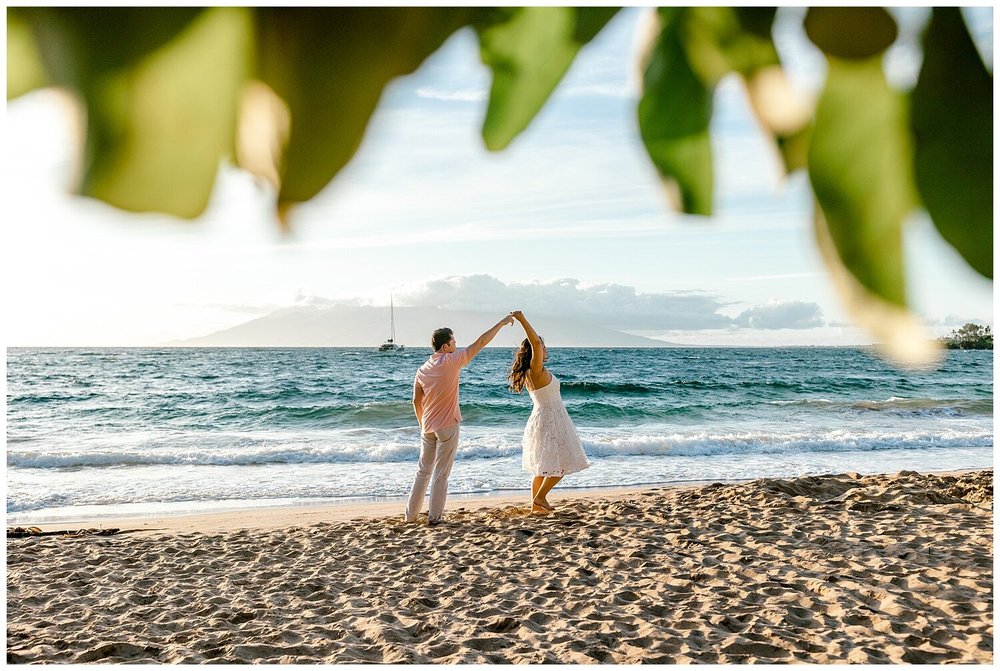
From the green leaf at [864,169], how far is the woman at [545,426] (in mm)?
5022

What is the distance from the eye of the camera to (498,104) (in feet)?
0.88

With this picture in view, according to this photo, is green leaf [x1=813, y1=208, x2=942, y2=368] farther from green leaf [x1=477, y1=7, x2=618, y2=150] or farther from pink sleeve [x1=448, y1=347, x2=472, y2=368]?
pink sleeve [x1=448, y1=347, x2=472, y2=368]

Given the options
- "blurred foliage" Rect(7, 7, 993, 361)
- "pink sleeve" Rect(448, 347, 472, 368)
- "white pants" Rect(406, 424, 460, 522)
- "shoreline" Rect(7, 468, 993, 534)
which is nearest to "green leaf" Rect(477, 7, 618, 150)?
"blurred foliage" Rect(7, 7, 993, 361)

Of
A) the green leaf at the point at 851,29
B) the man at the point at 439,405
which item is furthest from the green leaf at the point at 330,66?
the man at the point at 439,405

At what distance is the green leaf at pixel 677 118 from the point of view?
11.2 inches

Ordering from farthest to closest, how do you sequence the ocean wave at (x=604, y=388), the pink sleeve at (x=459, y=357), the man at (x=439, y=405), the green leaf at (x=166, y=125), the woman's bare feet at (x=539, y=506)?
the ocean wave at (x=604, y=388), the woman's bare feet at (x=539, y=506), the man at (x=439, y=405), the pink sleeve at (x=459, y=357), the green leaf at (x=166, y=125)

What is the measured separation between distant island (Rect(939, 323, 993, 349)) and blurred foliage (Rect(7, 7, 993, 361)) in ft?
0.15

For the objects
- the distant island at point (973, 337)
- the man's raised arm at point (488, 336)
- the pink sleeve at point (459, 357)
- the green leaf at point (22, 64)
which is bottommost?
the pink sleeve at point (459, 357)

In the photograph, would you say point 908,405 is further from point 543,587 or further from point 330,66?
point 330,66

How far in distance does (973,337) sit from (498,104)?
219mm

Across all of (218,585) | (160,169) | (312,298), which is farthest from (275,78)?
(218,585)

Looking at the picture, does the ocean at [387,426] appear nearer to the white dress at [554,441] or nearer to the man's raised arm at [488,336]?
the man's raised arm at [488,336]

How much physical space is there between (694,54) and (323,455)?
11720 millimetres

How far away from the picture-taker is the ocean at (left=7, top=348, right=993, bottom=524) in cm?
941
